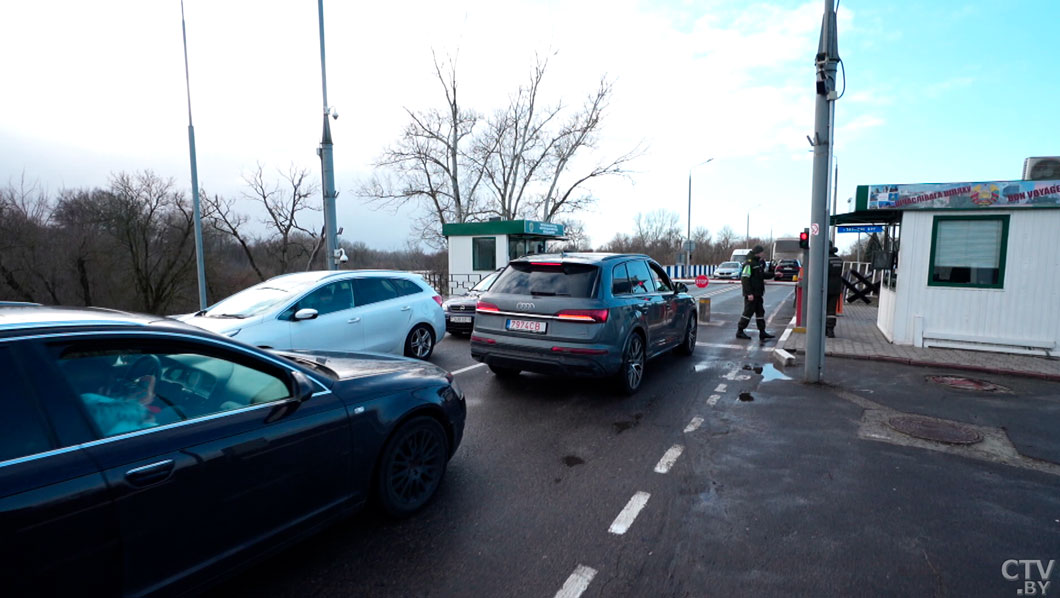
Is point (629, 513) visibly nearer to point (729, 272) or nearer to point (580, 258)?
point (580, 258)

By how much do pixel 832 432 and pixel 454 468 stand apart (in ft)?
12.4

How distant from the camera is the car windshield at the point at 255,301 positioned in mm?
6750

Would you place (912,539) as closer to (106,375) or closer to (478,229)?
(106,375)

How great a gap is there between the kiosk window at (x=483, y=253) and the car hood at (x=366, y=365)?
659 inches

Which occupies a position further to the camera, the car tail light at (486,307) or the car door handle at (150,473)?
Result: the car tail light at (486,307)

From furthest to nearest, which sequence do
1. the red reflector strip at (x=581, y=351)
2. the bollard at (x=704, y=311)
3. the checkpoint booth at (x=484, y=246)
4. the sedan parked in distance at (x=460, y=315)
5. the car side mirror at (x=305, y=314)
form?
the checkpoint booth at (x=484, y=246) → the bollard at (x=704, y=311) → the sedan parked in distance at (x=460, y=315) → the car side mirror at (x=305, y=314) → the red reflector strip at (x=581, y=351)

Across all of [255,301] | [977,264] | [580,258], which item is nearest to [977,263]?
[977,264]

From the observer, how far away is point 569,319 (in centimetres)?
612

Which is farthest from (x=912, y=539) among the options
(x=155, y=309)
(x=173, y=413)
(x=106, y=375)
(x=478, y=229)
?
(x=155, y=309)

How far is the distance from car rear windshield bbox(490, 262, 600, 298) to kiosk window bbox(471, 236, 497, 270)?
1417 centimetres

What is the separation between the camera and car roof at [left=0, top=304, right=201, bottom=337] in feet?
7.23

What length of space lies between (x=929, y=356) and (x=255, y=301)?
10282 millimetres

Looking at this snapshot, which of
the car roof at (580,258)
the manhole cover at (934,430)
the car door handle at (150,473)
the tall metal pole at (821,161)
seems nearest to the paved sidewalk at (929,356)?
the tall metal pole at (821,161)

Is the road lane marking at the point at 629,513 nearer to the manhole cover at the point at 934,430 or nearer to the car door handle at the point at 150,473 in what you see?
the car door handle at the point at 150,473
